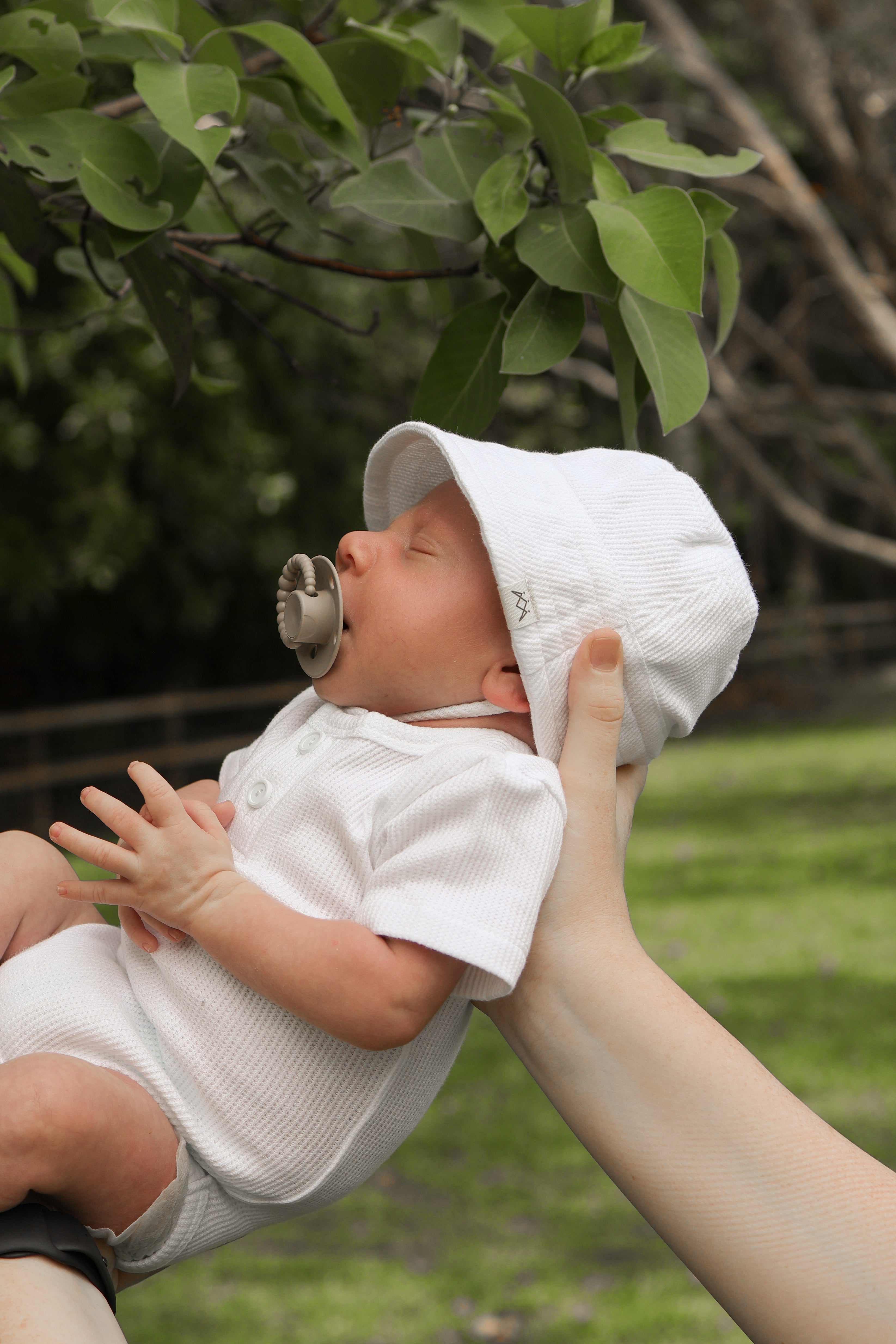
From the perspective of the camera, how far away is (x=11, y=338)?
235cm

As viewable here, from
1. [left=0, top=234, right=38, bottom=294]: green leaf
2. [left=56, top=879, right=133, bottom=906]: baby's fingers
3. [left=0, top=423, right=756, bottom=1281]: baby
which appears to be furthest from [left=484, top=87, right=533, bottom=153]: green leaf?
[left=56, top=879, right=133, bottom=906]: baby's fingers

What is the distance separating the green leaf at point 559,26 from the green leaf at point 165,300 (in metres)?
0.56

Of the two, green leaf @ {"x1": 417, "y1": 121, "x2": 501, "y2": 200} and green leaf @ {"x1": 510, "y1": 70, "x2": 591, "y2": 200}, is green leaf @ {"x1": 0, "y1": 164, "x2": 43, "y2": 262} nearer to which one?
green leaf @ {"x1": 417, "y1": 121, "x2": 501, "y2": 200}

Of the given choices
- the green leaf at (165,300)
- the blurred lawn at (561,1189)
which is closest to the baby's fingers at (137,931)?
the green leaf at (165,300)

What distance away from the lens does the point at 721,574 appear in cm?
156

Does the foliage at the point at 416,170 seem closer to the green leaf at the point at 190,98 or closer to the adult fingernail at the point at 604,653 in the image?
the green leaf at the point at 190,98

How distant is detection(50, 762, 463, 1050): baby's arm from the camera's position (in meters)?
1.27

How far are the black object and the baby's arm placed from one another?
0.30 m

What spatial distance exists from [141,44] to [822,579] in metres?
23.5

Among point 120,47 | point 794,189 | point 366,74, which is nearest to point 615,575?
point 366,74

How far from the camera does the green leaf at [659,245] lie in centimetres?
137

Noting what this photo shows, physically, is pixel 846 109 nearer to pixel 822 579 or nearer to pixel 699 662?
pixel 699 662

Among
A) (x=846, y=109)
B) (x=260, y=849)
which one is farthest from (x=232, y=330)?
(x=260, y=849)

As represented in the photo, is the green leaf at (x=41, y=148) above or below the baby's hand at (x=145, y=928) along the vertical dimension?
above
